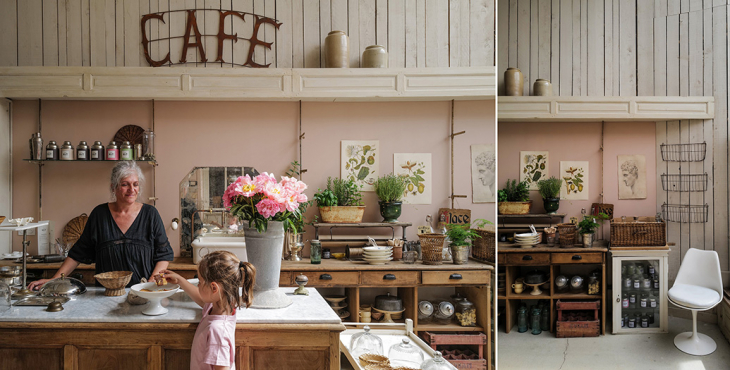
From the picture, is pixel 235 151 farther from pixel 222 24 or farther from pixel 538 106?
pixel 538 106

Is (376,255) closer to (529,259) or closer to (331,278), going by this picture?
(331,278)

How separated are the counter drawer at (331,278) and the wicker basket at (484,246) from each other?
1.00 meters

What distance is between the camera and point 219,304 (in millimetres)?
1463

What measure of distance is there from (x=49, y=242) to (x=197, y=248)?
141 centimetres

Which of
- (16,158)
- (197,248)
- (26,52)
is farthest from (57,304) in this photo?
(26,52)

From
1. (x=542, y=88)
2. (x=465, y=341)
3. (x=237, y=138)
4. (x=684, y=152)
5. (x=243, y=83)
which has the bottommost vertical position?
(x=465, y=341)

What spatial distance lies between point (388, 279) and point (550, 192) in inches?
101

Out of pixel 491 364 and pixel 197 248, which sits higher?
pixel 197 248

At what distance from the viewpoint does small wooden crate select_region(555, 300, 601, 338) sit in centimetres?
62

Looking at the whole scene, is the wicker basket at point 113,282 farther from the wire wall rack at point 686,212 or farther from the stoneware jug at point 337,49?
the stoneware jug at point 337,49

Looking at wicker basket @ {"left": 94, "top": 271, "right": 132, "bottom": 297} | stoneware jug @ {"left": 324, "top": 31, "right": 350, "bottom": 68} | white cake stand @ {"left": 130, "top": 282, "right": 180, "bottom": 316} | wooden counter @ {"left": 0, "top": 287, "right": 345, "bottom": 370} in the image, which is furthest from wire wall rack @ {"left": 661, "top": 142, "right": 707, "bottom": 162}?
stoneware jug @ {"left": 324, "top": 31, "right": 350, "bottom": 68}

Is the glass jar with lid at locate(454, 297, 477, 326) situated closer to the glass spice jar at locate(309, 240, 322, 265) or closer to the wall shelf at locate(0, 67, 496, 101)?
the glass spice jar at locate(309, 240, 322, 265)

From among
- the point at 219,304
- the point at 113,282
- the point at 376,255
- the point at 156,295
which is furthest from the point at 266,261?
the point at 376,255

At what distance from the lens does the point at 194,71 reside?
3.42 metres
